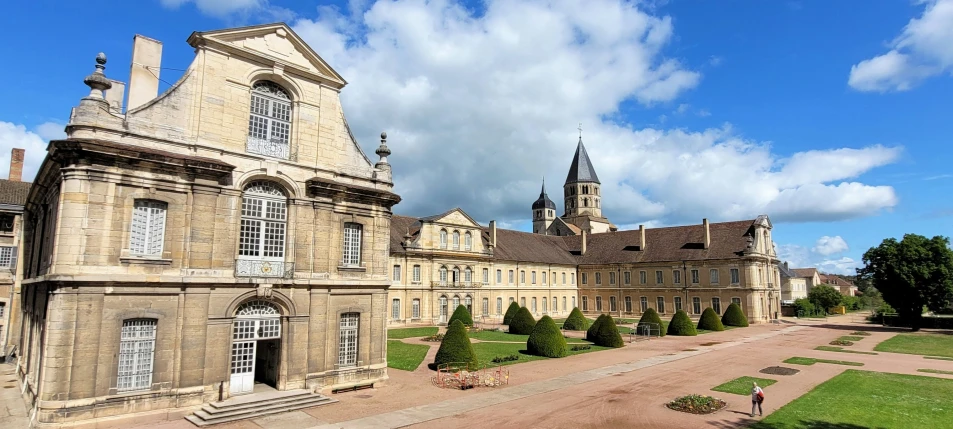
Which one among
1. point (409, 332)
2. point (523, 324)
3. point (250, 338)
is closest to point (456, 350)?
point (250, 338)

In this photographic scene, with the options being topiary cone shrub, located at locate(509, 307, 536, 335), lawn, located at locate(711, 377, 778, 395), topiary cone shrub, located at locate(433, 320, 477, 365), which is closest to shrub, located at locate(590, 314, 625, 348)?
topiary cone shrub, located at locate(509, 307, 536, 335)

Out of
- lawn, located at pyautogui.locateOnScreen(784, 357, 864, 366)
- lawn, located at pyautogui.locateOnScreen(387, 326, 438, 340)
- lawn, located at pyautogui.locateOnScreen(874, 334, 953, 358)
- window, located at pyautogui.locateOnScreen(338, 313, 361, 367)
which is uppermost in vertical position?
window, located at pyautogui.locateOnScreen(338, 313, 361, 367)

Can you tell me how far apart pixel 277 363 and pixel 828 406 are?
1791 cm

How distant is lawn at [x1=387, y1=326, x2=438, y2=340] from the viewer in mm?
36719

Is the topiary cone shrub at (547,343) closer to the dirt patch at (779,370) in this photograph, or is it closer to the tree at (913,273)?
the dirt patch at (779,370)

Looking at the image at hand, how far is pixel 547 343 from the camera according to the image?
27797 millimetres

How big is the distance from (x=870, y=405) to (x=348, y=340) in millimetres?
17547

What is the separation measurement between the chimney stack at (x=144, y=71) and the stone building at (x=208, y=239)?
0.05 metres

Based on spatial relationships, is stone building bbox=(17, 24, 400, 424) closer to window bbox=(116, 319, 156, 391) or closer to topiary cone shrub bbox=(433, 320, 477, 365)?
window bbox=(116, 319, 156, 391)

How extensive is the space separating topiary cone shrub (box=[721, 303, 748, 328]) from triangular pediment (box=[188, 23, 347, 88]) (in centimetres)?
4203

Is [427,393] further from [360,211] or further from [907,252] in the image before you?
[907,252]

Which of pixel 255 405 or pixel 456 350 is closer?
pixel 255 405

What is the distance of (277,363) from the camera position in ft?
57.6

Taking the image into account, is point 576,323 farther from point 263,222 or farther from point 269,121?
point 269,121
